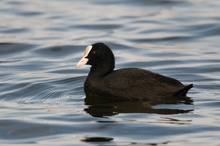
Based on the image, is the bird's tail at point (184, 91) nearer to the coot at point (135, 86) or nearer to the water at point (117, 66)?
the coot at point (135, 86)

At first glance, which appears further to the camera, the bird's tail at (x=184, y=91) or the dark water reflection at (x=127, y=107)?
the bird's tail at (x=184, y=91)

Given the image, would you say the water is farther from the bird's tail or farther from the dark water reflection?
the bird's tail

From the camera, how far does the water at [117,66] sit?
11.1 m

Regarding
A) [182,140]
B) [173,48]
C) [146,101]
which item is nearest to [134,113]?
[146,101]

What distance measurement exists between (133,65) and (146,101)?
3.88m

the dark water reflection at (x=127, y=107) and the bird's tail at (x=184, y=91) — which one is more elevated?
the bird's tail at (x=184, y=91)

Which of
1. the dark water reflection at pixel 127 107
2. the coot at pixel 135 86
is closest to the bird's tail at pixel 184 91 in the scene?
the coot at pixel 135 86

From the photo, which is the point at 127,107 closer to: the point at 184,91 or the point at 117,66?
the point at 184,91

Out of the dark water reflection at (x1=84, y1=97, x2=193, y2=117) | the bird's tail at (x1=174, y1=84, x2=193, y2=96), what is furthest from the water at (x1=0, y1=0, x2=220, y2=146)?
the bird's tail at (x1=174, y1=84, x2=193, y2=96)

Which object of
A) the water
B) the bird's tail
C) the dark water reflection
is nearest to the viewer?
the water

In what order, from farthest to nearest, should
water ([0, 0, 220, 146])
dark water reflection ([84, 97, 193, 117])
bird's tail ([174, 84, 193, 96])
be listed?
bird's tail ([174, 84, 193, 96]) → dark water reflection ([84, 97, 193, 117]) → water ([0, 0, 220, 146])

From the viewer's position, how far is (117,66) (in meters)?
16.8

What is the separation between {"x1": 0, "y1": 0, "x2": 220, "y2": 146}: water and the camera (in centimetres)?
1110

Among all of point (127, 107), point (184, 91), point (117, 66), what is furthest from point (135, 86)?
point (117, 66)
